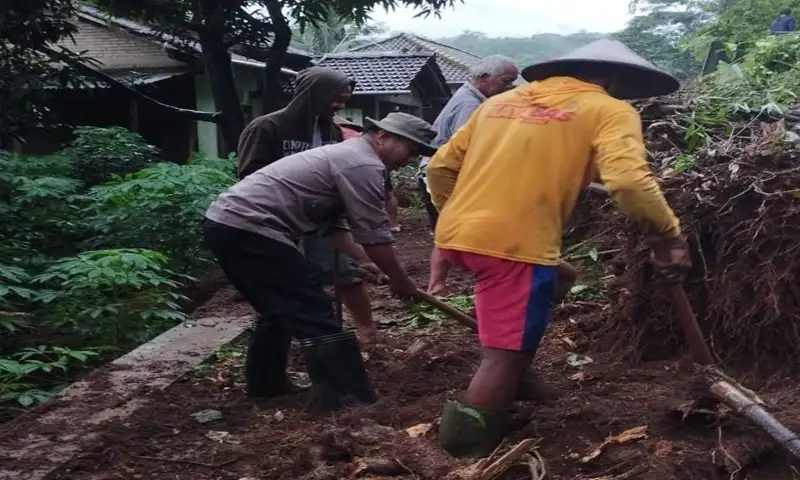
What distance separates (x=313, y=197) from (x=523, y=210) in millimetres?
1272

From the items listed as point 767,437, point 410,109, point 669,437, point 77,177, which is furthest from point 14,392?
point 410,109

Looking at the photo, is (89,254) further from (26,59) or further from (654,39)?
(654,39)

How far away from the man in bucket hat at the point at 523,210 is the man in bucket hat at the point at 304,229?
0.68m

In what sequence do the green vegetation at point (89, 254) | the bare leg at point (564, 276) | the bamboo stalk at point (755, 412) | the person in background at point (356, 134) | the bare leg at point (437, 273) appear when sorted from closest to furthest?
the bamboo stalk at point (755, 412) → the bare leg at point (564, 276) → the bare leg at point (437, 273) → the green vegetation at point (89, 254) → the person in background at point (356, 134)

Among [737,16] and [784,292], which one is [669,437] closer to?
[784,292]

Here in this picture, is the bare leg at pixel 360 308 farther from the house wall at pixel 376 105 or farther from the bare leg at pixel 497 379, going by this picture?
the house wall at pixel 376 105

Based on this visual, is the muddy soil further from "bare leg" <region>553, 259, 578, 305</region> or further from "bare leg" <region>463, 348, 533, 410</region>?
"bare leg" <region>553, 259, 578, 305</region>

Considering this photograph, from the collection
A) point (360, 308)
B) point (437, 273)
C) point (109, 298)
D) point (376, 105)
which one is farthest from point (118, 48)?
point (437, 273)

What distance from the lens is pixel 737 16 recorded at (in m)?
19.2

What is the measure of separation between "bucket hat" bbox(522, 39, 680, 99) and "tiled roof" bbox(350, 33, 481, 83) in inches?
1245

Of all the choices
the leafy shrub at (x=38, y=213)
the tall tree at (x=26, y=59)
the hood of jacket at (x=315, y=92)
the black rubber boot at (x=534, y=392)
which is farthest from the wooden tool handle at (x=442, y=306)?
the tall tree at (x=26, y=59)

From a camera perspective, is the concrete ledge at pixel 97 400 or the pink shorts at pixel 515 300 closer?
the pink shorts at pixel 515 300

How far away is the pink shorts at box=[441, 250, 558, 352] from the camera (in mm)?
3270

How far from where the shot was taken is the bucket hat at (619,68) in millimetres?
3391
